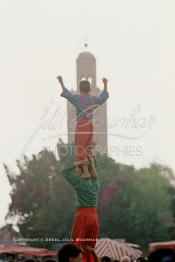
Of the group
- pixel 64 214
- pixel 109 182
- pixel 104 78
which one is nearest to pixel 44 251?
pixel 64 214

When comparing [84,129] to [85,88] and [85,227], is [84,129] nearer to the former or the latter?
[85,88]

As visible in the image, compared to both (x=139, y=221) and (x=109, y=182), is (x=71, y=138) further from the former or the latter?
(x=139, y=221)

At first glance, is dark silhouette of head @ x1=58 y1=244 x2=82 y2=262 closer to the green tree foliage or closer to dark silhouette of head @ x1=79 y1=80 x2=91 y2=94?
dark silhouette of head @ x1=79 y1=80 x2=91 y2=94

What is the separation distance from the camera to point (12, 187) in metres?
8.98

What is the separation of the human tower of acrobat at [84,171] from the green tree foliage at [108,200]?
31 centimetres

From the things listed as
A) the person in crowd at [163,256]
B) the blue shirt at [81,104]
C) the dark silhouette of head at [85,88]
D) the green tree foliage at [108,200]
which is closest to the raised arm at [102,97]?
the blue shirt at [81,104]

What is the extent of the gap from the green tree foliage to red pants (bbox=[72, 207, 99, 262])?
0.35m

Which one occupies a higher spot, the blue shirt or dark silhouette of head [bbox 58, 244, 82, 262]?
the blue shirt

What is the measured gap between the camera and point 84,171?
8.38 metres

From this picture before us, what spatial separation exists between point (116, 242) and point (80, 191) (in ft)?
2.80

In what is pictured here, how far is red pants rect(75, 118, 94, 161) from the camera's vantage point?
834cm

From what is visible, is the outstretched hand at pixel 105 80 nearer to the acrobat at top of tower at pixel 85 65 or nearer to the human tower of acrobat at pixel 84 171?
the acrobat at top of tower at pixel 85 65

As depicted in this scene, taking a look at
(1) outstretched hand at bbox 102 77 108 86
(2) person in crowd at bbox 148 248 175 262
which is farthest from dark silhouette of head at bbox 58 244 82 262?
(1) outstretched hand at bbox 102 77 108 86

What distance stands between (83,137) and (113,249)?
1.42m
